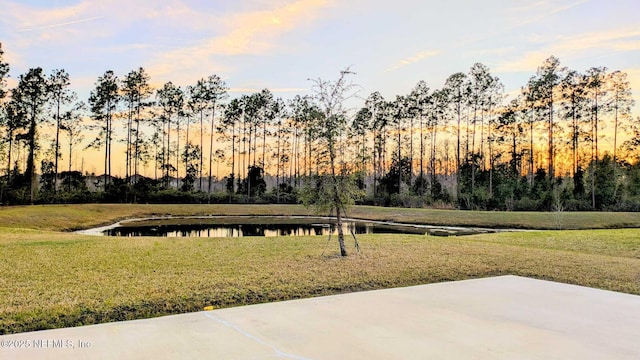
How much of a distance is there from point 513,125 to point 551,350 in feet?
103

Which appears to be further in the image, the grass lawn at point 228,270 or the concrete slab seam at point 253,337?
the grass lawn at point 228,270

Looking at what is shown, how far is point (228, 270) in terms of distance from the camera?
19.5 ft

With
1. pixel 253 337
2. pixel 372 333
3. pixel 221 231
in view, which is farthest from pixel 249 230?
pixel 372 333

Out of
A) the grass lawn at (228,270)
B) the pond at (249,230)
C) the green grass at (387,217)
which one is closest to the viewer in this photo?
the grass lawn at (228,270)

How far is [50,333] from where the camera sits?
10.1 ft

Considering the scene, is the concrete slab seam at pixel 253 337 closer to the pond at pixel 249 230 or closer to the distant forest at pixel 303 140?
the pond at pixel 249 230

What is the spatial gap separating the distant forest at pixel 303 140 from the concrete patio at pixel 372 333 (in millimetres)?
19105

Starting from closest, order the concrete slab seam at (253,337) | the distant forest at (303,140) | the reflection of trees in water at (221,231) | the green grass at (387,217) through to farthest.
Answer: the concrete slab seam at (253,337) → the reflection of trees in water at (221,231) → the green grass at (387,217) → the distant forest at (303,140)

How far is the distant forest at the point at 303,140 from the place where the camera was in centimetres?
2655

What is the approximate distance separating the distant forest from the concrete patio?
1910 centimetres

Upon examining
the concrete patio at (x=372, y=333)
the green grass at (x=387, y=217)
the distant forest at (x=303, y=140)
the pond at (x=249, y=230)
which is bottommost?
the pond at (x=249, y=230)

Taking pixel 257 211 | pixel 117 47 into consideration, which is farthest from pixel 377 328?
pixel 257 211

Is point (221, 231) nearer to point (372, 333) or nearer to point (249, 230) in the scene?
point (249, 230)

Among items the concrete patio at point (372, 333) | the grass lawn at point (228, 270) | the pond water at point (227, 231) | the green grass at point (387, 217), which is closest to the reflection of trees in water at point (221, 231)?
the pond water at point (227, 231)
